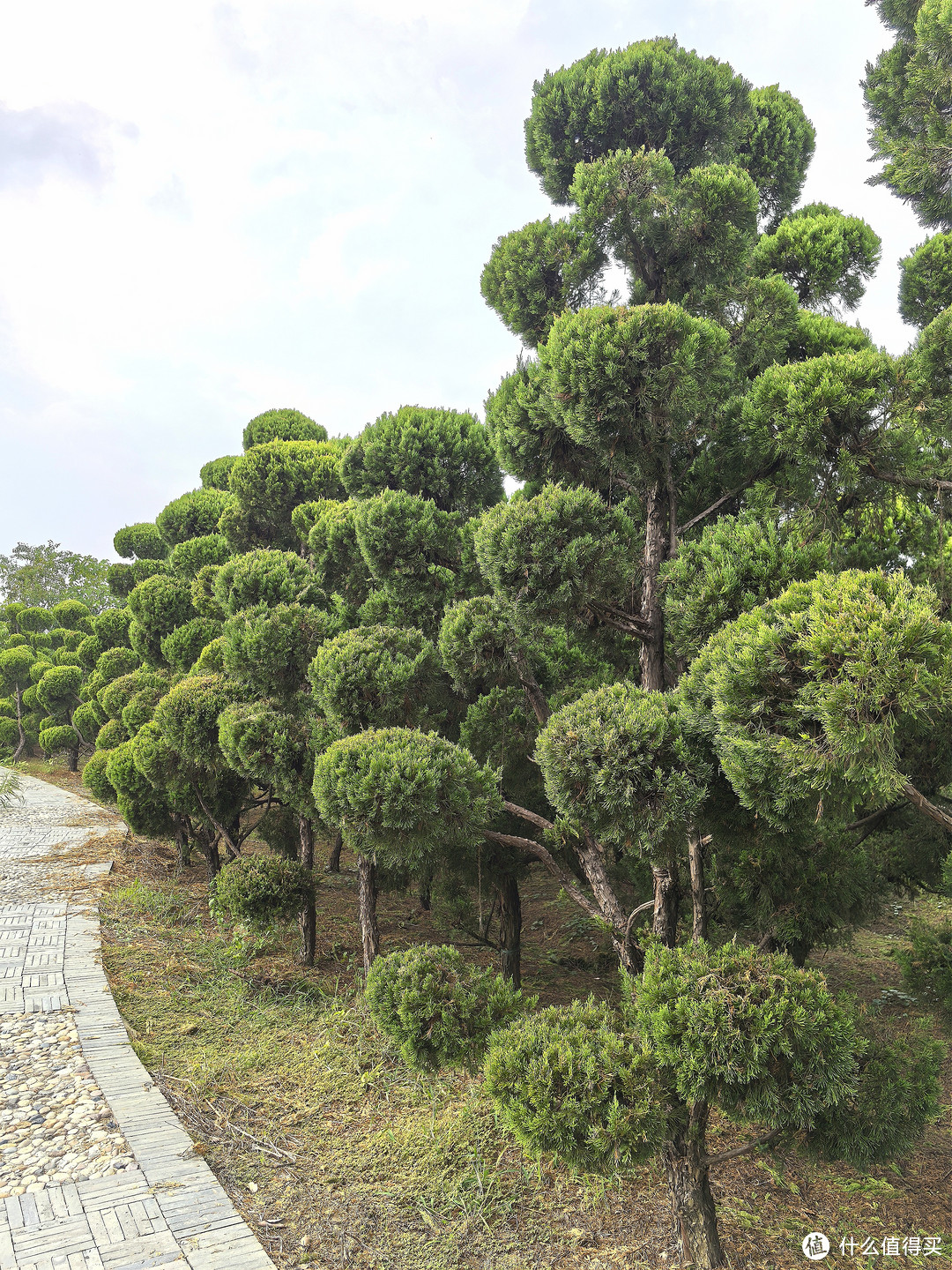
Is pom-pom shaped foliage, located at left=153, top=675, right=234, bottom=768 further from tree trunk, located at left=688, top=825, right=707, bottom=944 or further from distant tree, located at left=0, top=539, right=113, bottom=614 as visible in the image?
distant tree, located at left=0, top=539, right=113, bottom=614

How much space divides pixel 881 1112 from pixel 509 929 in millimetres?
4370

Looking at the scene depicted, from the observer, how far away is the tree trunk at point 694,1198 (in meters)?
3.79

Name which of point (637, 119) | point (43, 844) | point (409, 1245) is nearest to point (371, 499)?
point (637, 119)

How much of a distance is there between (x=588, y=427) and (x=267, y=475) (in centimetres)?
764

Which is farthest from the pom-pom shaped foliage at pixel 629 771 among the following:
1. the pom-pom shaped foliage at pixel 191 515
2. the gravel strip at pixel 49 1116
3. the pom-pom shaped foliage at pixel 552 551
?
the pom-pom shaped foliage at pixel 191 515

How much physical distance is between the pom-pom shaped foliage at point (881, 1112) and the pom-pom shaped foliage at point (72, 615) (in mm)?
28193

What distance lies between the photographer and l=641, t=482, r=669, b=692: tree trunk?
17.5 feet

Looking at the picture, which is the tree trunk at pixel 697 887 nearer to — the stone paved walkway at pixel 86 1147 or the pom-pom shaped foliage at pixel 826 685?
the pom-pom shaped foliage at pixel 826 685

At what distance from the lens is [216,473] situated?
1664 centimetres

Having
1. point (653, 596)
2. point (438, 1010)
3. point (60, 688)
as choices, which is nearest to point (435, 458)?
point (653, 596)

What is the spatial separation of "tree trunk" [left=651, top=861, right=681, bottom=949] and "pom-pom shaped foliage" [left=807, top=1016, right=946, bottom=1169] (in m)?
1.48

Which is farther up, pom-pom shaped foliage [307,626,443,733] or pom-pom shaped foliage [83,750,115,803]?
pom-pom shaped foliage [307,626,443,733]

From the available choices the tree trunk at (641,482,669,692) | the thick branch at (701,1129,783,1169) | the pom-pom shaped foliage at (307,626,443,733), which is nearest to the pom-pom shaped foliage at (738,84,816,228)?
the tree trunk at (641,482,669,692)

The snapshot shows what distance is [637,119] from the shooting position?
6066mm
